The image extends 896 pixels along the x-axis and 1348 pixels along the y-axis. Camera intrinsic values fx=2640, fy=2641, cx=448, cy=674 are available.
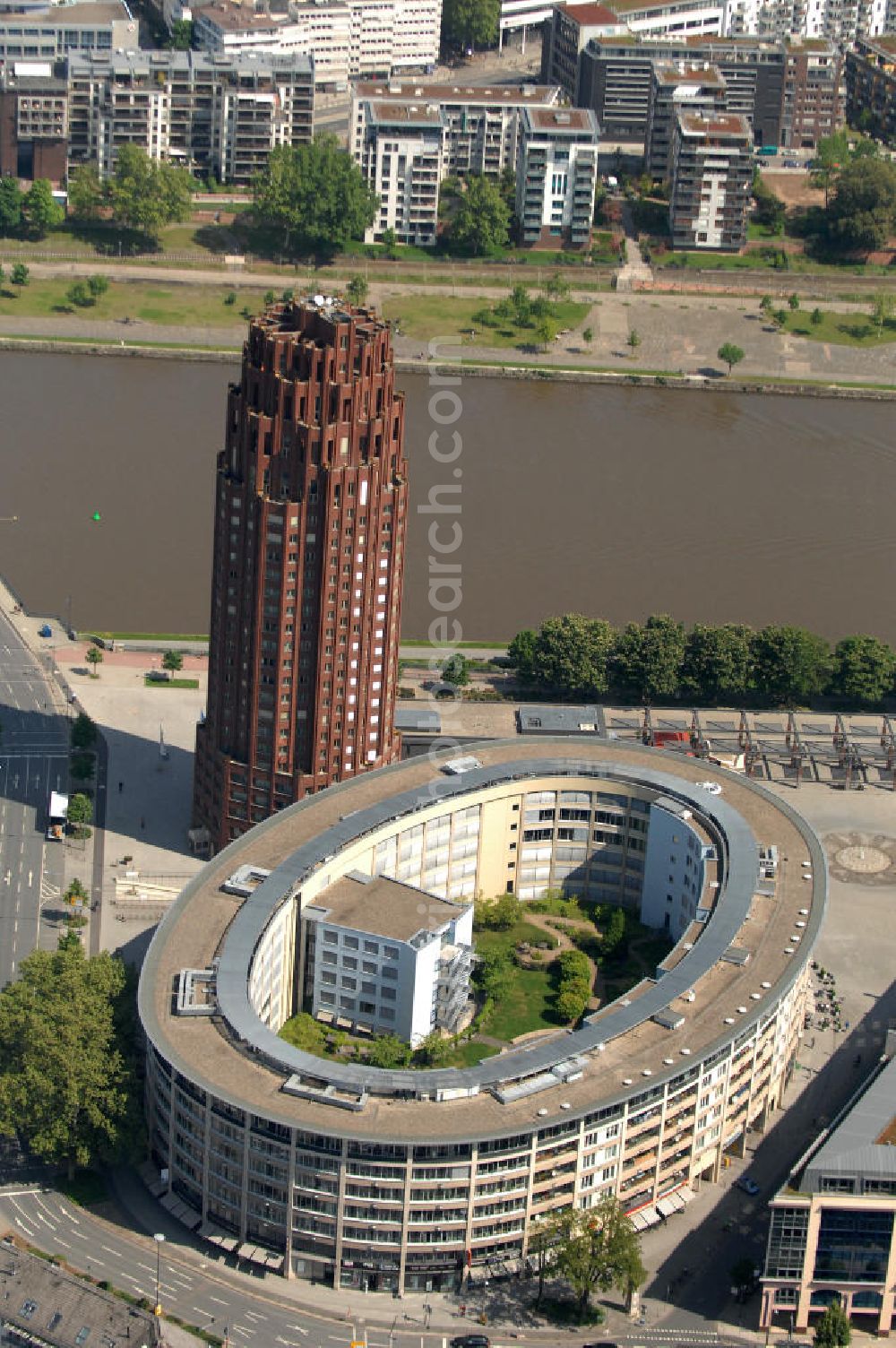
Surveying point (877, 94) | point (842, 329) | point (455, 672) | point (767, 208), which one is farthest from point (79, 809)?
point (877, 94)

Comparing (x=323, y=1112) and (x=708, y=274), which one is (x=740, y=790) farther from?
(x=708, y=274)

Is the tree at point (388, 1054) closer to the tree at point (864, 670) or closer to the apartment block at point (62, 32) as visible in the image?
the tree at point (864, 670)

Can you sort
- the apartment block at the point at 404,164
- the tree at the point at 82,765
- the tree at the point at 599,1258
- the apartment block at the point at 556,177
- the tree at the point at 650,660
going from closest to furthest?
the tree at the point at 599,1258, the tree at the point at 82,765, the tree at the point at 650,660, the apartment block at the point at 404,164, the apartment block at the point at 556,177

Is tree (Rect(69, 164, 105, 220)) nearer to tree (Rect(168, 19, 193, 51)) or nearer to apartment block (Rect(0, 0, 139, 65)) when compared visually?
apartment block (Rect(0, 0, 139, 65))

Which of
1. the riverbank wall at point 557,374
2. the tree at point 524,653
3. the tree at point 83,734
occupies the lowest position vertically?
the tree at point 83,734

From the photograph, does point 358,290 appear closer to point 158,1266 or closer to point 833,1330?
point 158,1266

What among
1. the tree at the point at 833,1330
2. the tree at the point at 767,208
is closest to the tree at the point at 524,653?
the tree at the point at 833,1330

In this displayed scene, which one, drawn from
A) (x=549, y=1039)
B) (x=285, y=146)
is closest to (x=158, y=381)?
(x=285, y=146)
